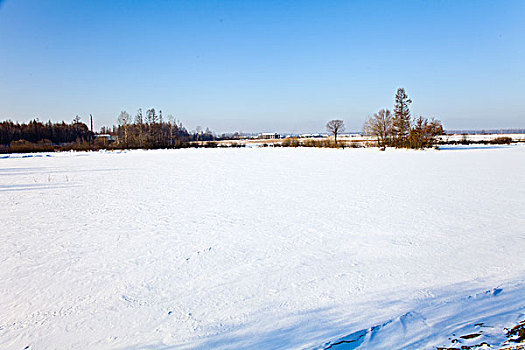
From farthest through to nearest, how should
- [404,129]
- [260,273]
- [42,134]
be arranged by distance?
[42,134] → [404,129] → [260,273]

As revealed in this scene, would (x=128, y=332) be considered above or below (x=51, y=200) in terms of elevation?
below

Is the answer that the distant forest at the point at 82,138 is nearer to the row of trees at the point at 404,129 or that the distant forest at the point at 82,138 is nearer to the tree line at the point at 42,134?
the tree line at the point at 42,134

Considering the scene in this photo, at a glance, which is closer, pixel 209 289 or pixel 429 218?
pixel 209 289

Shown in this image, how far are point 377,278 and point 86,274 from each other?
3.42 meters

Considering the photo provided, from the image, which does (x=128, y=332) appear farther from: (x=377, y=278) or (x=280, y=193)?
(x=280, y=193)

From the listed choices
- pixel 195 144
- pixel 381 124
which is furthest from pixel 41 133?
pixel 381 124

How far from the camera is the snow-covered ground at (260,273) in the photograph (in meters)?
2.88

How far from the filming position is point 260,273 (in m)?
4.02

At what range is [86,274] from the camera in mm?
4000

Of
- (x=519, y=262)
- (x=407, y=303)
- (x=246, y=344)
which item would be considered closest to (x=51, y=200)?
(x=246, y=344)

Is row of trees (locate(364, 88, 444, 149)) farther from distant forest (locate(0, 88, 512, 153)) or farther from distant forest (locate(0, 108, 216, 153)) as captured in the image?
distant forest (locate(0, 108, 216, 153))

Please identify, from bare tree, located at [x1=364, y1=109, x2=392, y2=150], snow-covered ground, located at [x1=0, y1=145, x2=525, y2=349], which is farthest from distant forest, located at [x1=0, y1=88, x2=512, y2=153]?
snow-covered ground, located at [x1=0, y1=145, x2=525, y2=349]

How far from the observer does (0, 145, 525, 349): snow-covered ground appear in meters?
2.88

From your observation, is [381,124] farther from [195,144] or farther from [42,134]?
[42,134]
